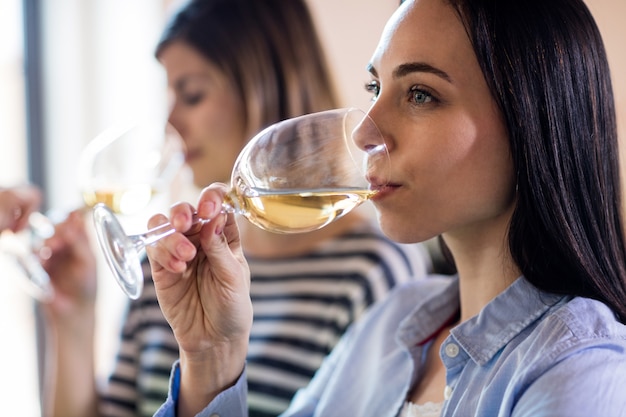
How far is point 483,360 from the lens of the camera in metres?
1.02

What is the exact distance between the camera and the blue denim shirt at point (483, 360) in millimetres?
863

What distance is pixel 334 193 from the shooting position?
93 cm

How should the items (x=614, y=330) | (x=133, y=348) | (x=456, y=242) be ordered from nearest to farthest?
(x=614, y=330)
(x=456, y=242)
(x=133, y=348)

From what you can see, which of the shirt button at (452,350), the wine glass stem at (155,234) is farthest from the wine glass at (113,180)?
the shirt button at (452,350)

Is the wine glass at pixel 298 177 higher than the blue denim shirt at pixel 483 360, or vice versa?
the wine glass at pixel 298 177

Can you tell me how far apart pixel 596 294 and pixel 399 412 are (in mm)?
313

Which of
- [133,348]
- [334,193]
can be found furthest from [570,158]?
[133,348]

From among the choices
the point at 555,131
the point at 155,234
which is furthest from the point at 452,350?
the point at 155,234

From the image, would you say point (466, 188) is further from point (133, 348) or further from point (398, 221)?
point (133, 348)

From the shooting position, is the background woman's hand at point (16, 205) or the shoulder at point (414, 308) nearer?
the shoulder at point (414, 308)

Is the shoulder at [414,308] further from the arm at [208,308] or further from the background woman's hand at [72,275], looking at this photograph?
the background woman's hand at [72,275]

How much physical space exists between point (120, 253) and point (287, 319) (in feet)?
2.89

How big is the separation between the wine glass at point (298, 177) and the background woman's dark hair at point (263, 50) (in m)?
0.88

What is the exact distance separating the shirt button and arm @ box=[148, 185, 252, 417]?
262 millimetres
